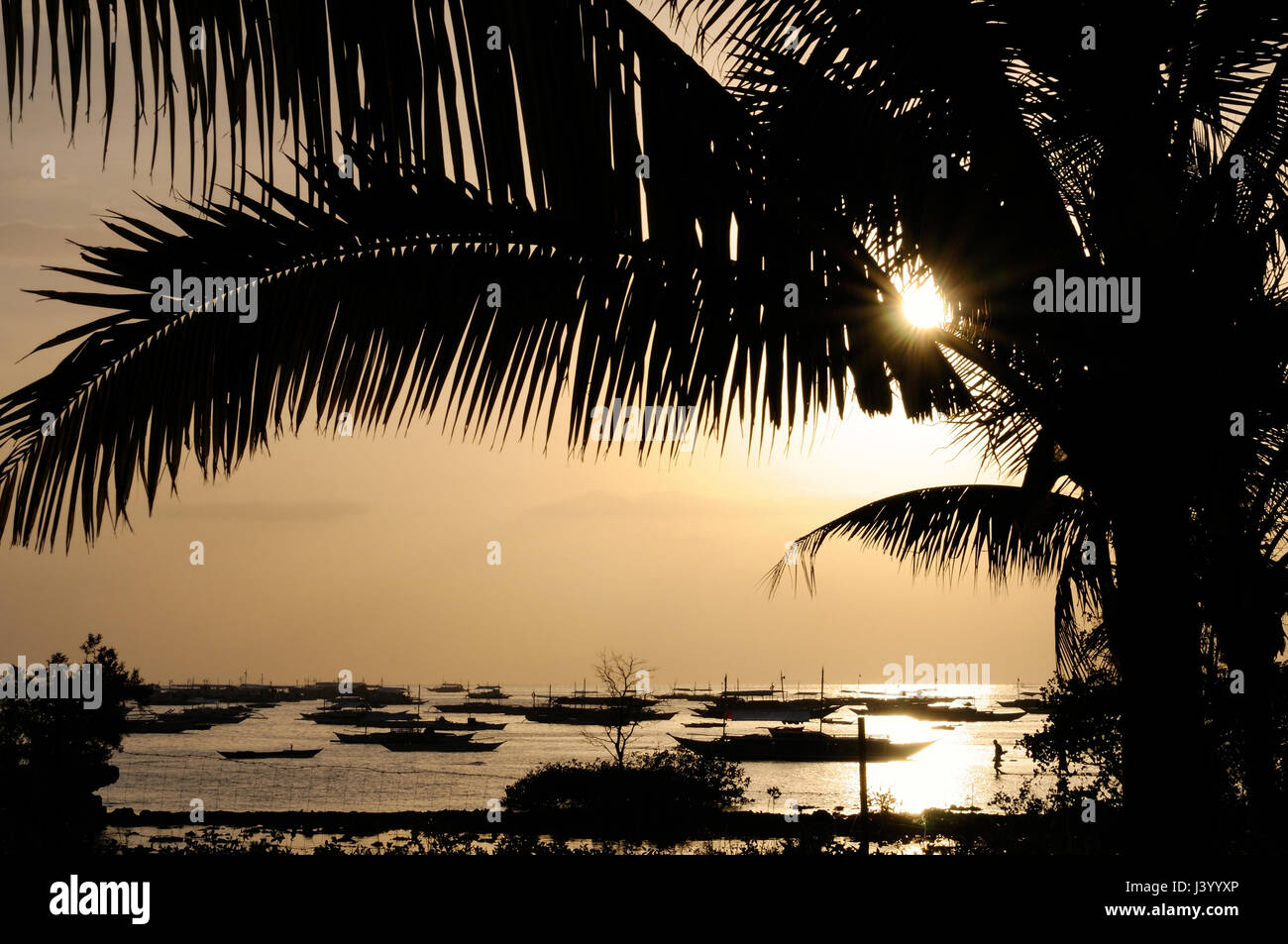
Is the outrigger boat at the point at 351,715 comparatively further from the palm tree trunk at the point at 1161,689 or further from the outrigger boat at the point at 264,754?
the palm tree trunk at the point at 1161,689

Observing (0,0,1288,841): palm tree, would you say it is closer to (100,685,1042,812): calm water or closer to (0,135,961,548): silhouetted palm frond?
(0,135,961,548): silhouetted palm frond

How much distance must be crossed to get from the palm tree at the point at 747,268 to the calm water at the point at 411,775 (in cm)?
4146

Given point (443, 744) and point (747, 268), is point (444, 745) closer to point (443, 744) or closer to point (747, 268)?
point (443, 744)

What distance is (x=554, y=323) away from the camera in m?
2.49

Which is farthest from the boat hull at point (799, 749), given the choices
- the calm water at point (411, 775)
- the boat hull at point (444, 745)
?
the boat hull at point (444, 745)

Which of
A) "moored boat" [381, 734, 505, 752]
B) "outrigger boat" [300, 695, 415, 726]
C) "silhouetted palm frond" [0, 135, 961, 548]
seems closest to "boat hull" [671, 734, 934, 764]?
"moored boat" [381, 734, 505, 752]

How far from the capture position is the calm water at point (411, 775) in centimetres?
6128

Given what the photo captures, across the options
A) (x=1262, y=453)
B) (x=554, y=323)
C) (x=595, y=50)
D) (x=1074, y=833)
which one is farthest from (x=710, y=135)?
(x=1074, y=833)

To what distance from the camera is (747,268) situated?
2502 mm

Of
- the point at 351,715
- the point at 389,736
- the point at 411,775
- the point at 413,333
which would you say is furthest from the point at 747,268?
the point at 351,715

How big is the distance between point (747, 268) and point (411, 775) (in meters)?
82.8
